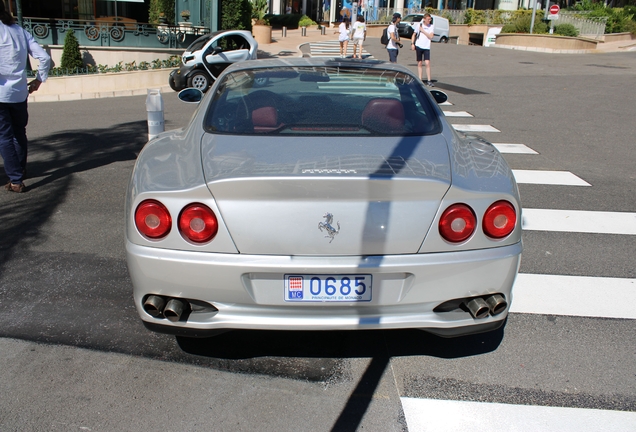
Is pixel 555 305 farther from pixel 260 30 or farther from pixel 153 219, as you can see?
pixel 260 30

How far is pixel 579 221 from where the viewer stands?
6.28 m

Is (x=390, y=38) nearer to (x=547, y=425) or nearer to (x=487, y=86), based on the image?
(x=487, y=86)

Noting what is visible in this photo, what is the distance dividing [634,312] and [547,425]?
5.51ft

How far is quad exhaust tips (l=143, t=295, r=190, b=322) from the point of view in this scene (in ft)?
10.3

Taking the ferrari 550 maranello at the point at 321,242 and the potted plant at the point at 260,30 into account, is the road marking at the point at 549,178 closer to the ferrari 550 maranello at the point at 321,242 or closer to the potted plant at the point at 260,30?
the ferrari 550 maranello at the point at 321,242

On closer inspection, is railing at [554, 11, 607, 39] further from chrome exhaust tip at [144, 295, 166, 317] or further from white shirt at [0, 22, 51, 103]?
chrome exhaust tip at [144, 295, 166, 317]

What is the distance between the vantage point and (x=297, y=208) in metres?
2.96

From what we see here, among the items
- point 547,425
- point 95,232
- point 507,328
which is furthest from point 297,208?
point 95,232

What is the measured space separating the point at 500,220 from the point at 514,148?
22.5 ft

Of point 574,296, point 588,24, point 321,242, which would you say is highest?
point 588,24

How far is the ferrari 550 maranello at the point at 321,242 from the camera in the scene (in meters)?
2.98

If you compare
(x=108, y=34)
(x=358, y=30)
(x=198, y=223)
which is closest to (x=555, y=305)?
(x=198, y=223)

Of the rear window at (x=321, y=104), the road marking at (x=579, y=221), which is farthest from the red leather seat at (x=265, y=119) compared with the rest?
the road marking at (x=579, y=221)

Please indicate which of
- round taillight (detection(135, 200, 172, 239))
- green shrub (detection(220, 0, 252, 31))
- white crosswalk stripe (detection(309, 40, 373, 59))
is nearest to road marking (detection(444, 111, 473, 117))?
round taillight (detection(135, 200, 172, 239))
